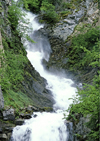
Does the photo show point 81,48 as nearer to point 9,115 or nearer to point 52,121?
point 52,121

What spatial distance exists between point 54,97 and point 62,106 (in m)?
1.56

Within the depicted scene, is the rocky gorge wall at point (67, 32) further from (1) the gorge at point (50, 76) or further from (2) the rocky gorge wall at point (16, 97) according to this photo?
(2) the rocky gorge wall at point (16, 97)

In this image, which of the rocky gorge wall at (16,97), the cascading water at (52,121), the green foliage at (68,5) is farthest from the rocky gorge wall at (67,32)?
the rocky gorge wall at (16,97)

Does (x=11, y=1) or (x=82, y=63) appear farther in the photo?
(x=82, y=63)

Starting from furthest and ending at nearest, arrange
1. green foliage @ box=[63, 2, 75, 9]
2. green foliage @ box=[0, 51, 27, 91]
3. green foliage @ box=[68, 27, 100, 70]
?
green foliage @ box=[63, 2, 75, 9]
green foliage @ box=[68, 27, 100, 70]
green foliage @ box=[0, 51, 27, 91]

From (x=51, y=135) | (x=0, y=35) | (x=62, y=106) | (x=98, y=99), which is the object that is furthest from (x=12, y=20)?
(x=98, y=99)

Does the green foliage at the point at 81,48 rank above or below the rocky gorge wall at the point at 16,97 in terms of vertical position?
above

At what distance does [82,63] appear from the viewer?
61.4 ft

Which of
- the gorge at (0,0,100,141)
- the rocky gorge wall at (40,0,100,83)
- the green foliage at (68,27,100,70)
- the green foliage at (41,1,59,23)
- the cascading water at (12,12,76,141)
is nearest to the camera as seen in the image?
the gorge at (0,0,100,141)

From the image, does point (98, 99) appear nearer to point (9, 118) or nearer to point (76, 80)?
point (9, 118)

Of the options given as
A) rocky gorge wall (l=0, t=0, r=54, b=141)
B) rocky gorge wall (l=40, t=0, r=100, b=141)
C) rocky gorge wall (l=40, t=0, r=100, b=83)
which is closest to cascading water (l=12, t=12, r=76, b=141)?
rocky gorge wall (l=0, t=0, r=54, b=141)

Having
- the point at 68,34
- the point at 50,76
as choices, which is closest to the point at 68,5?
the point at 68,34

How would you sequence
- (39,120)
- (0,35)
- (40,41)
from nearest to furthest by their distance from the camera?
1. (39,120)
2. (0,35)
3. (40,41)

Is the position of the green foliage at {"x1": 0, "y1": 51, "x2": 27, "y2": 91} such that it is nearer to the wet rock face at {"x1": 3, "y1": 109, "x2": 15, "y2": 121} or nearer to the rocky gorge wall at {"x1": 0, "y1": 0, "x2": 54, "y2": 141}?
the rocky gorge wall at {"x1": 0, "y1": 0, "x2": 54, "y2": 141}
